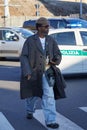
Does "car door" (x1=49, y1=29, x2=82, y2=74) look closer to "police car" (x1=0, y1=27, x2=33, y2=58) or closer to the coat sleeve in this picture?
the coat sleeve

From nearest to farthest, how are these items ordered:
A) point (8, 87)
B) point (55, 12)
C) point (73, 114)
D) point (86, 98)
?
point (73, 114) < point (86, 98) < point (8, 87) < point (55, 12)

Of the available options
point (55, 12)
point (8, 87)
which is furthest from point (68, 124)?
point (55, 12)

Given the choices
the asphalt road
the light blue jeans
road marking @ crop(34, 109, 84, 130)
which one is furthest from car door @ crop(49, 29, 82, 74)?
the light blue jeans

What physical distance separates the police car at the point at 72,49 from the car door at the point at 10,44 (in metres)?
6.80

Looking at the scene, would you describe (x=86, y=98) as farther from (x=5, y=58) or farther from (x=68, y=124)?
(x=5, y=58)

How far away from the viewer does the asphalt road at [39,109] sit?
27.9 feet

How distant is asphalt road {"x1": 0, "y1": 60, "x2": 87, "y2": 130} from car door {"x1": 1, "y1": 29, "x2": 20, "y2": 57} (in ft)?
23.1

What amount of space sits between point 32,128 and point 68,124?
636 mm

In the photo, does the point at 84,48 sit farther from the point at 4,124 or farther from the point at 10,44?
the point at 10,44

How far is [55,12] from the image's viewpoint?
8162 cm

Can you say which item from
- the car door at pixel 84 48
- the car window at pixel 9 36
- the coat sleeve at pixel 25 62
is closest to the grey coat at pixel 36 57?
the coat sleeve at pixel 25 62

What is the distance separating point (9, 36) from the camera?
22.5m

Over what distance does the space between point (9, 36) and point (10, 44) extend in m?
0.68

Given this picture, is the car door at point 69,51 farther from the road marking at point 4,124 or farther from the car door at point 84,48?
the road marking at point 4,124
